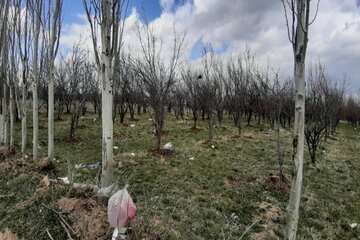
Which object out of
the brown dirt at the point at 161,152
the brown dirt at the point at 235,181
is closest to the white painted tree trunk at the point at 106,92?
the brown dirt at the point at 235,181

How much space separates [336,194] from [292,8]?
5376 millimetres

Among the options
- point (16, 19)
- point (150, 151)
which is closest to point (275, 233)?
point (150, 151)

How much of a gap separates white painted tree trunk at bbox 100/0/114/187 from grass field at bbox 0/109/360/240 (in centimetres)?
62

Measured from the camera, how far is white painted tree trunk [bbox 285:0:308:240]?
122 inches

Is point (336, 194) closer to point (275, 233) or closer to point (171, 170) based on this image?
point (275, 233)

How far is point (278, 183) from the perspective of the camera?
698cm

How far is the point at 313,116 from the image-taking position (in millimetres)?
10906

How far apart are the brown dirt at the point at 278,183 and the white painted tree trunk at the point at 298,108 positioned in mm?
3731

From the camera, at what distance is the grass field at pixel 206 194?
380cm

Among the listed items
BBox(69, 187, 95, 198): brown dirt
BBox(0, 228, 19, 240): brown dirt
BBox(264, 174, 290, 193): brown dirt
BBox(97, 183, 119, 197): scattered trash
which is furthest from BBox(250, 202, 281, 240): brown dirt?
BBox(0, 228, 19, 240): brown dirt

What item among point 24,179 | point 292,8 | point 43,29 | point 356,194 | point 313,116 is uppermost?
point 43,29

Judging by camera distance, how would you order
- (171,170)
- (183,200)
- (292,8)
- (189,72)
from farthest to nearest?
1. (189,72)
2. (171,170)
3. (183,200)
4. (292,8)

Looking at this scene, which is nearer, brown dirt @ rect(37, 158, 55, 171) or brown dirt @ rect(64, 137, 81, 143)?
brown dirt @ rect(37, 158, 55, 171)

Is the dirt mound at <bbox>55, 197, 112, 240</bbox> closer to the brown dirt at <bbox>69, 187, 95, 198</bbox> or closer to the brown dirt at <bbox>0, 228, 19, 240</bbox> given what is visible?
the brown dirt at <bbox>69, 187, 95, 198</bbox>
